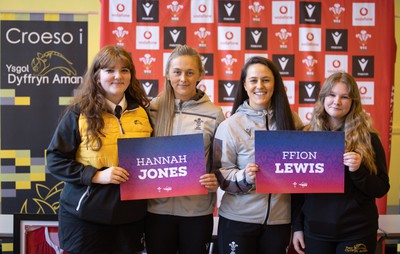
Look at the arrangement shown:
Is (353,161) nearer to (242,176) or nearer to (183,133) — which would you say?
(242,176)

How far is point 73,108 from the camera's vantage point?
79.7 inches

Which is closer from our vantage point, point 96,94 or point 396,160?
point 96,94

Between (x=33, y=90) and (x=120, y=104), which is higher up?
(x=33, y=90)

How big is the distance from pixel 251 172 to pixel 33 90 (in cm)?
335

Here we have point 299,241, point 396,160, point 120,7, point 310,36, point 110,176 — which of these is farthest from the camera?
point 396,160

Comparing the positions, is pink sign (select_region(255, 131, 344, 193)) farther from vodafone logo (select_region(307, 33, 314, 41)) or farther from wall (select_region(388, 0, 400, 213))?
wall (select_region(388, 0, 400, 213))

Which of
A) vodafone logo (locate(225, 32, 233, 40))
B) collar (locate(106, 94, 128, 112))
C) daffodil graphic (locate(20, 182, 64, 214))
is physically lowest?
daffodil graphic (locate(20, 182, 64, 214))

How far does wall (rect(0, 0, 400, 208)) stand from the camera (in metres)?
4.87

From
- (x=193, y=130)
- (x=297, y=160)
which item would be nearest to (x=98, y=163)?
(x=193, y=130)

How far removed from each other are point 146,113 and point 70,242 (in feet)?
2.54

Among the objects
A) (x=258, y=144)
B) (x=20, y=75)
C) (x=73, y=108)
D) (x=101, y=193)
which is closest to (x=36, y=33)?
(x=20, y=75)

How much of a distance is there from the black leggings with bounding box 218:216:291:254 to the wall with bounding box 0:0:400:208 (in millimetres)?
3415

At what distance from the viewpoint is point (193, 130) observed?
7.29 feet

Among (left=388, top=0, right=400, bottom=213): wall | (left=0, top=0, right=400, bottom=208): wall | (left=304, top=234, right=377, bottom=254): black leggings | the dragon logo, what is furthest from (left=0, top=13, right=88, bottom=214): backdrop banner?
(left=388, top=0, right=400, bottom=213): wall
